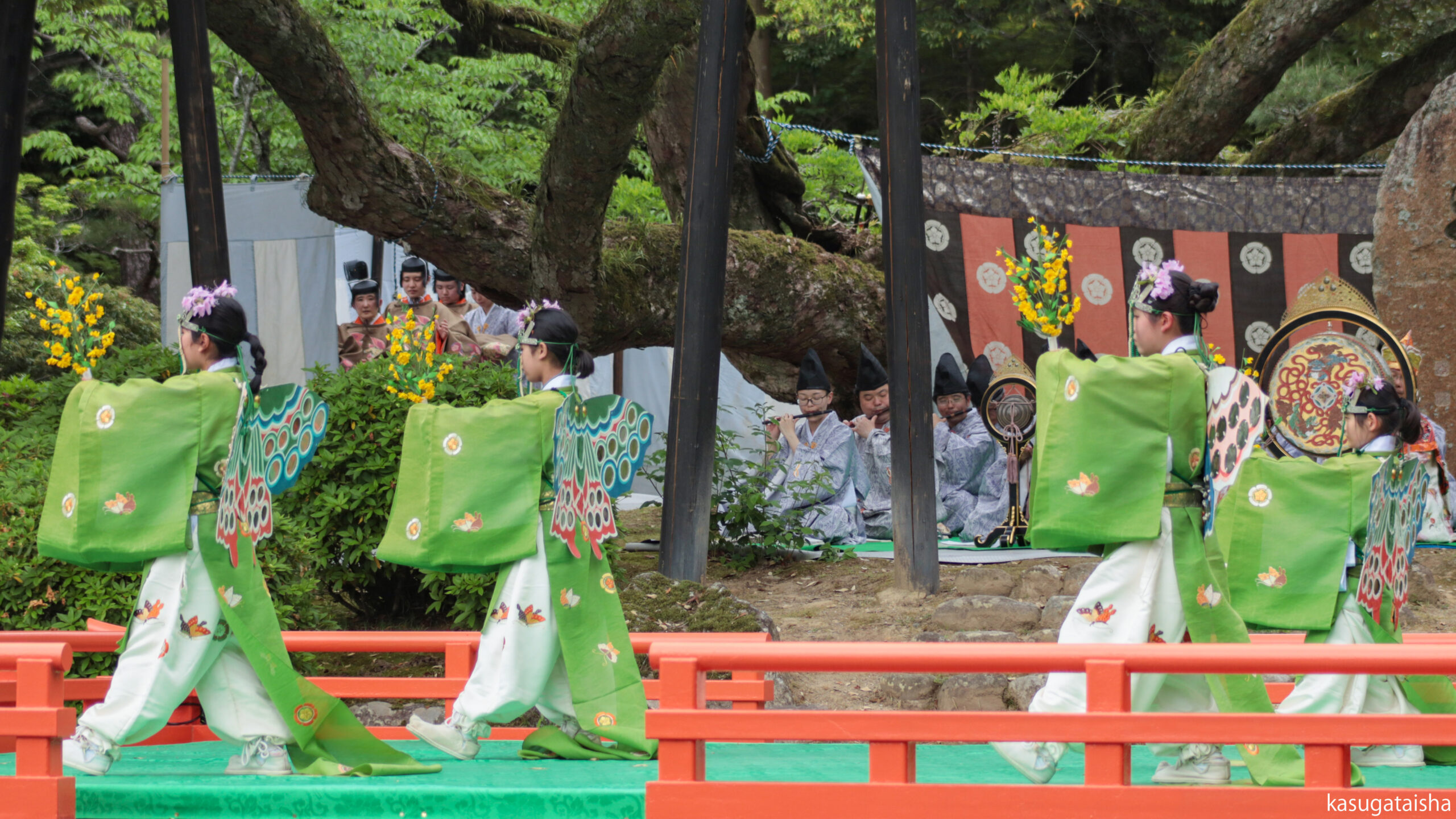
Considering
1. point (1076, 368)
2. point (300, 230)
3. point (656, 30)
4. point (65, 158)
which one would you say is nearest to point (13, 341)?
point (300, 230)

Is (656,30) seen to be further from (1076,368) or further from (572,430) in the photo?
(1076,368)

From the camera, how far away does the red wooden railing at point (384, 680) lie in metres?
4.09

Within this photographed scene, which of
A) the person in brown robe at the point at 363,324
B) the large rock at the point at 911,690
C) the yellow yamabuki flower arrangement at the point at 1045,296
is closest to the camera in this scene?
the yellow yamabuki flower arrangement at the point at 1045,296

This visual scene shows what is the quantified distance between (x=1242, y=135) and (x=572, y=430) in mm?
14150

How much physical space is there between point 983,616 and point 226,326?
4.28 meters

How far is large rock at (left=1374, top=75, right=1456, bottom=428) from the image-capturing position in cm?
937

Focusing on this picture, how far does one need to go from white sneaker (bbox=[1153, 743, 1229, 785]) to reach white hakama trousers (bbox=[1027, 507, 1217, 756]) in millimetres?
52

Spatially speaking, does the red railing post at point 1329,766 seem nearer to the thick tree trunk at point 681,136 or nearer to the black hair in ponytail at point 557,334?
the black hair in ponytail at point 557,334

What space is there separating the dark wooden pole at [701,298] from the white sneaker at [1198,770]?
3.94 metres

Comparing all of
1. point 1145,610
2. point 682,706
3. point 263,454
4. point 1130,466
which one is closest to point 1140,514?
point 1130,466

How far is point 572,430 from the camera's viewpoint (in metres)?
4.24

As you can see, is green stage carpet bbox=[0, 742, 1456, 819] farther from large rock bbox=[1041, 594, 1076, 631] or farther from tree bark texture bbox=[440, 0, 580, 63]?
tree bark texture bbox=[440, 0, 580, 63]

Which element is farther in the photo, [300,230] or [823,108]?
[823,108]

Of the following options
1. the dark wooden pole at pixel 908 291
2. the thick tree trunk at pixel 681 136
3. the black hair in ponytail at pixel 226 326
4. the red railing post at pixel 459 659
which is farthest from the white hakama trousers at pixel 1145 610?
the thick tree trunk at pixel 681 136
